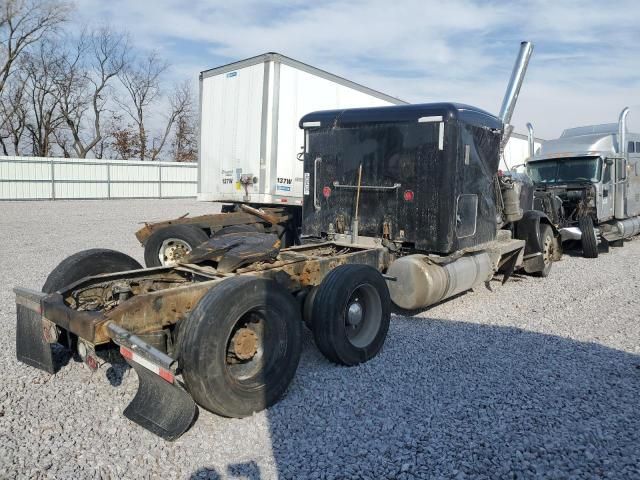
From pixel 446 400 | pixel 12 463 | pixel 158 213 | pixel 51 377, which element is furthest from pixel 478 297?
pixel 158 213

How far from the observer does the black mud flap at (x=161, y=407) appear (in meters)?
3.32

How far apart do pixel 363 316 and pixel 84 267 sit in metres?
2.62

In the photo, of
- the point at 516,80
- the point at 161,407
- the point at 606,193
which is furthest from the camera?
the point at 606,193

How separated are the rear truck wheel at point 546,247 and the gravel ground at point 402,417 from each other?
9.01ft

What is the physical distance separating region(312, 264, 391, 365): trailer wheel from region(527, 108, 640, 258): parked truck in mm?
7601

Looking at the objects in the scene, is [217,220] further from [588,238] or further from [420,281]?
[588,238]

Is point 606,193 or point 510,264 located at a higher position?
point 606,193

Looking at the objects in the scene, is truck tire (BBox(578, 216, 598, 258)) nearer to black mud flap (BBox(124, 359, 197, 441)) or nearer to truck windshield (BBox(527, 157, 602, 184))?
truck windshield (BBox(527, 157, 602, 184))

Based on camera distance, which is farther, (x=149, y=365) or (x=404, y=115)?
(x=404, y=115)

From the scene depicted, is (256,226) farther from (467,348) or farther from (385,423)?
(385,423)

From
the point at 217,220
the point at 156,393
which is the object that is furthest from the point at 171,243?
the point at 156,393

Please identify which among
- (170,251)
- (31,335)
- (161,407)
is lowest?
(161,407)

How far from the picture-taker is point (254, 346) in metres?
3.95

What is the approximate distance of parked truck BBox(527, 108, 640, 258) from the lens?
1152 centimetres
